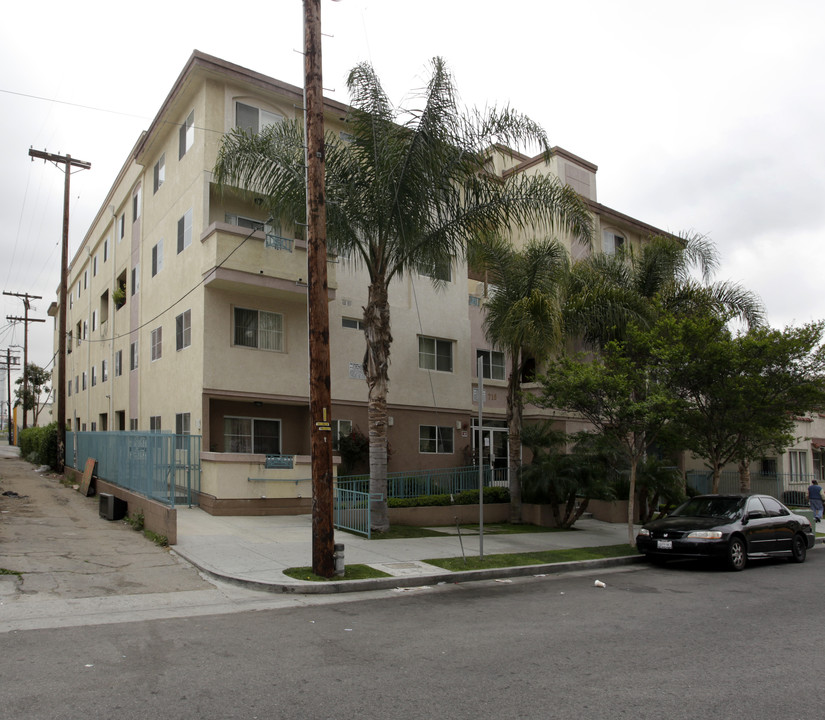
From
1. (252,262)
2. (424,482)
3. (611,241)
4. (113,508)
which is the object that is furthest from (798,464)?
(113,508)

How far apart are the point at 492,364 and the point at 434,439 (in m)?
4.05

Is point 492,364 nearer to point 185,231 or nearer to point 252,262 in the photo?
point 252,262

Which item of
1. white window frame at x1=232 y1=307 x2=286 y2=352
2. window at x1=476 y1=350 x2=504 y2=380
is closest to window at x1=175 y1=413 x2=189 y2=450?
white window frame at x1=232 y1=307 x2=286 y2=352

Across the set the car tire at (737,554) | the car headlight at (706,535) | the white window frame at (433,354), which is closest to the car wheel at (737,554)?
the car tire at (737,554)

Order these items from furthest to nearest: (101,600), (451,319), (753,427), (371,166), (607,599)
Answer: (451,319) → (753,427) → (371,166) → (607,599) → (101,600)

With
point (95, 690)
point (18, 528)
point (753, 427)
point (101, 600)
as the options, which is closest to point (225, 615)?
point (101, 600)

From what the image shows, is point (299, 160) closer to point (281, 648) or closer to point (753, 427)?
point (281, 648)

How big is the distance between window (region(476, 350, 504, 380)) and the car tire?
12.9 meters

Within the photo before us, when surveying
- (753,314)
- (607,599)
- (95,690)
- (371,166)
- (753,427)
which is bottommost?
(607,599)

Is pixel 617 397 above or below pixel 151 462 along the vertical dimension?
above

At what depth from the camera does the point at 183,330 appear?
20.3m

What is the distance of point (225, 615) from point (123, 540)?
5678 mm

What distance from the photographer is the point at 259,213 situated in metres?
20.8

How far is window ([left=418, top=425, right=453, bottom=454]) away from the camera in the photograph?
23.2 m
